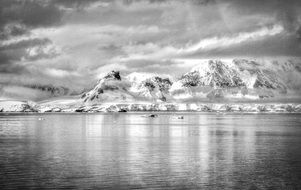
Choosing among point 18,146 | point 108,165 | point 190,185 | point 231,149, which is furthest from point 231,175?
point 18,146

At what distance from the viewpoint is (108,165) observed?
62250 millimetres

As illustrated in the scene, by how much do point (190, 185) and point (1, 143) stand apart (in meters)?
55.2

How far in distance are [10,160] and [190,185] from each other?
2974 cm

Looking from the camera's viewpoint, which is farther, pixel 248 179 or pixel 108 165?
pixel 108 165

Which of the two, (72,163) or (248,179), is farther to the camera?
(72,163)

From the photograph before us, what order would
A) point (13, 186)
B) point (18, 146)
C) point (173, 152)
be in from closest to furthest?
point (13, 186) → point (173, 152) → point (18, 146)

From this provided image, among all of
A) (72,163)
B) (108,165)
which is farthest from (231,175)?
(72,163)

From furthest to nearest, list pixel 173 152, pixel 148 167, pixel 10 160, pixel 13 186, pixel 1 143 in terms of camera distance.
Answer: pixel 1 143 < pixel 173 152 < pixel 10 160 < pixel 148 167 < pixel 13 186

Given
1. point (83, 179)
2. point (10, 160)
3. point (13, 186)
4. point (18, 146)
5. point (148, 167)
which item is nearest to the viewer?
point (13, 186)

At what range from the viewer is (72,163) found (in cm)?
6353

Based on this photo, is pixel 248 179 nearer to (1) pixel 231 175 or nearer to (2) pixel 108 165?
(1) pixel 231 175

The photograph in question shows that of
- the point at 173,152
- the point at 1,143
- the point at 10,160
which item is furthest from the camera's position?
the point at 1,143

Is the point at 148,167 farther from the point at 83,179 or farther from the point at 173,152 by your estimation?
the point at 173,152

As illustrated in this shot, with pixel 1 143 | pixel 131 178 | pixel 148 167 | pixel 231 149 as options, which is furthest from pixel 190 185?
pixel 1 143
